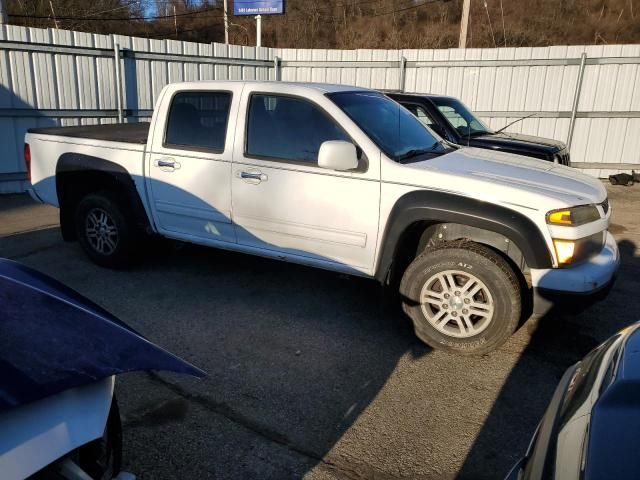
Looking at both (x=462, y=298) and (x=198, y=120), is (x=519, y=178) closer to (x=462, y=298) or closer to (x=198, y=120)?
(x=462, y=298)

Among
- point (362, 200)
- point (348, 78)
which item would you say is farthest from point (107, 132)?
point (348, 78)

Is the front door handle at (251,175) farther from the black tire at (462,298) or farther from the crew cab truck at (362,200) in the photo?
the black tire at (462,298)

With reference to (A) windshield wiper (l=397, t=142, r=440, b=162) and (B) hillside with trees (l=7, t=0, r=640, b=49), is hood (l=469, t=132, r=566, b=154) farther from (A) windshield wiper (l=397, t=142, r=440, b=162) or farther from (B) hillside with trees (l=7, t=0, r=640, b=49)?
(B) hillside with trees (l=7, t=0, r=640, b=49)

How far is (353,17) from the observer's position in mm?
36969

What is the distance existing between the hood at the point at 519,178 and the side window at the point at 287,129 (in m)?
0.79

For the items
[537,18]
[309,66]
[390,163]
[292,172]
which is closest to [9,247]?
[292,172]

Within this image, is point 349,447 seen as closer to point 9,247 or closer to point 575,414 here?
point 575,414

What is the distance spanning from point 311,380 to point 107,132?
12.5ft

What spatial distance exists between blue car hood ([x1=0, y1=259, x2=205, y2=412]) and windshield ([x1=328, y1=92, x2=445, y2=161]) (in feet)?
8.66

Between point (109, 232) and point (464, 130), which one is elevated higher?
point (464, 130)

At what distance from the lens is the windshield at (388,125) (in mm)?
4250

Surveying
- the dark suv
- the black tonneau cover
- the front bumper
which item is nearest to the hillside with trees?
the black tonneau cover

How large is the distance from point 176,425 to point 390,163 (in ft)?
7.52

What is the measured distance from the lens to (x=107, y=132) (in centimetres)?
586
